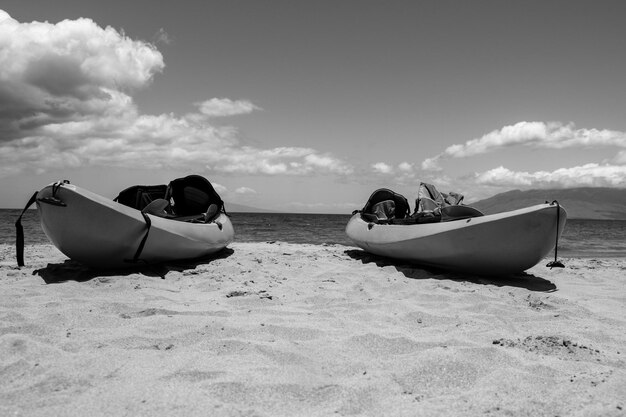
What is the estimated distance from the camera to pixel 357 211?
9.73 meters

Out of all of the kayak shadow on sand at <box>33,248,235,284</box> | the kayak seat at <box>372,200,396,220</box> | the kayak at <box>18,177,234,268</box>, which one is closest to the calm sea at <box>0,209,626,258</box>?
the kayak seat at <box>372,200,396,220</box>

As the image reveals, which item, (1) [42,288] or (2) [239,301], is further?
(1) [42,288]

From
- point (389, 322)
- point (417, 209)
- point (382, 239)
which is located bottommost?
point (389, 322)

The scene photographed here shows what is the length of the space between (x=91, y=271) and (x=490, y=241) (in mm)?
5663

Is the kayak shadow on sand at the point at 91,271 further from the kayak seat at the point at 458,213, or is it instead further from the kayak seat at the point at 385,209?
the kayak seat at the point at 458,213

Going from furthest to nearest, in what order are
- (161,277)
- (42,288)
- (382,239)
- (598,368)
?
(382,239), (161,277), (42,288), (598,368)

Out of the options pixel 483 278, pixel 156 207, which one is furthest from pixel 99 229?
pixel 483 278

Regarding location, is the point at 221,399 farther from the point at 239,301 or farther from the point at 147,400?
the point at 239,301

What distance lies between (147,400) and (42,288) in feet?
11.5

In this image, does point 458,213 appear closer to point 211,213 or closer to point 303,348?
point 303,348

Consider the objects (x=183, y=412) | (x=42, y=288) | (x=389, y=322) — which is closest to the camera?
(x=183, y=412)

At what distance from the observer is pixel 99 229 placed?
536 centimetres

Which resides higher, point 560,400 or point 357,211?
point 357,211

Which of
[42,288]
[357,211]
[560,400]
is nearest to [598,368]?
[560,400]
